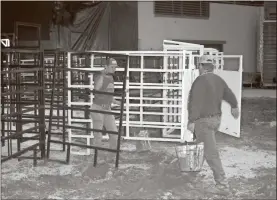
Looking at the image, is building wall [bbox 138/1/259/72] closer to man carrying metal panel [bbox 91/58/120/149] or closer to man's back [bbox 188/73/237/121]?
man carrying metal panel [bbox 91/58/120/149]

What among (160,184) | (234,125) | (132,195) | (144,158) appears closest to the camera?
(132,195)

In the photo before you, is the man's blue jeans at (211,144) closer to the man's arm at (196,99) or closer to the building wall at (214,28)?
the man's arm at (196,99)

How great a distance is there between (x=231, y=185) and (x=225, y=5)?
11574 millimetres

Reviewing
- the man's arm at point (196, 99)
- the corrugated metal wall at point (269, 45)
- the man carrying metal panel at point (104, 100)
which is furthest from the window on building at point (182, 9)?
the man's arm at point (196, 99)

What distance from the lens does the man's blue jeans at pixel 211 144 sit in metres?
5.02

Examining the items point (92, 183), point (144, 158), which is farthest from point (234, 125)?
point (92, 183)

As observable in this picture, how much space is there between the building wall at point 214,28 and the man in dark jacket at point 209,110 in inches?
346

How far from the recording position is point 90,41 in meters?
13.0

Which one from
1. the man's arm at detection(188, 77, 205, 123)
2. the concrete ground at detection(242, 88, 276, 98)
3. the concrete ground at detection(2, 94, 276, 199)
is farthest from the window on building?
the man's arm at detection(188, 77, 205, 123)

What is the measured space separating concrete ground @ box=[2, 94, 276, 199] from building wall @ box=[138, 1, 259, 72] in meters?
7.38

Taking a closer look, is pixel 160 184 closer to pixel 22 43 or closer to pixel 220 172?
pixel 220 172

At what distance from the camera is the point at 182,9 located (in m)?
14.8

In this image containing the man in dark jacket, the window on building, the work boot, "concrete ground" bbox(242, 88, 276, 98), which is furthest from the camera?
"concrete ground" bbox(242, 88, 276, 98)

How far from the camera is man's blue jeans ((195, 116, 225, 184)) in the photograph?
502 centimetres
